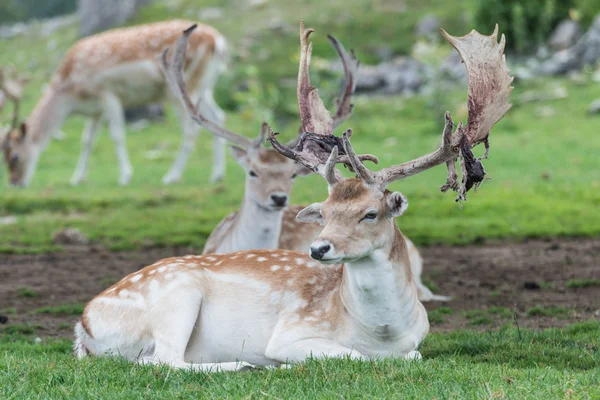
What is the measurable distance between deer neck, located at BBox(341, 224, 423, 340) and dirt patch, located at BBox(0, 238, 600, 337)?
1.55 m

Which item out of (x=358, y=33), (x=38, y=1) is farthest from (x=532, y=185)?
(x=38, y=1)

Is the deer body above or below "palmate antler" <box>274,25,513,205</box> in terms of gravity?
below

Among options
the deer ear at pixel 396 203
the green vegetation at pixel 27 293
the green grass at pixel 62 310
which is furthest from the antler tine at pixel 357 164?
the green vegetation at pixel 27 293

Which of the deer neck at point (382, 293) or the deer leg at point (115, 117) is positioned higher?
the deer neck at point (382, 293)

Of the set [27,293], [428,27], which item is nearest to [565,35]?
[428,27]

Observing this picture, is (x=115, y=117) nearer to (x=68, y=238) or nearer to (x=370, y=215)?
(x=68, y=238)

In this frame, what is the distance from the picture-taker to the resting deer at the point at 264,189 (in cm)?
808

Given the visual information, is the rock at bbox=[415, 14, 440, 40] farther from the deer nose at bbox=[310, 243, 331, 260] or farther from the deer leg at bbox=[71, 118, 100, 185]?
the deer nose at bbox=[310, 243, 331, 260]

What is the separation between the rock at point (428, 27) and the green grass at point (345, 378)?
67.3 feet

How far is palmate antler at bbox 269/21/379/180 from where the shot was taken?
5.87 meters

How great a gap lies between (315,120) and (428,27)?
65.8ft

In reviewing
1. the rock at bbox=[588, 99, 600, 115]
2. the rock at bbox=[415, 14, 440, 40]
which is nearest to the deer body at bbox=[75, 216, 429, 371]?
the rock at bbox=[588, 99, 600, 115]

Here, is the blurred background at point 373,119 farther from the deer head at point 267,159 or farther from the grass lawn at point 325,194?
the deer head at point 267,159

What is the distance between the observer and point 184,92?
28.5 feet
